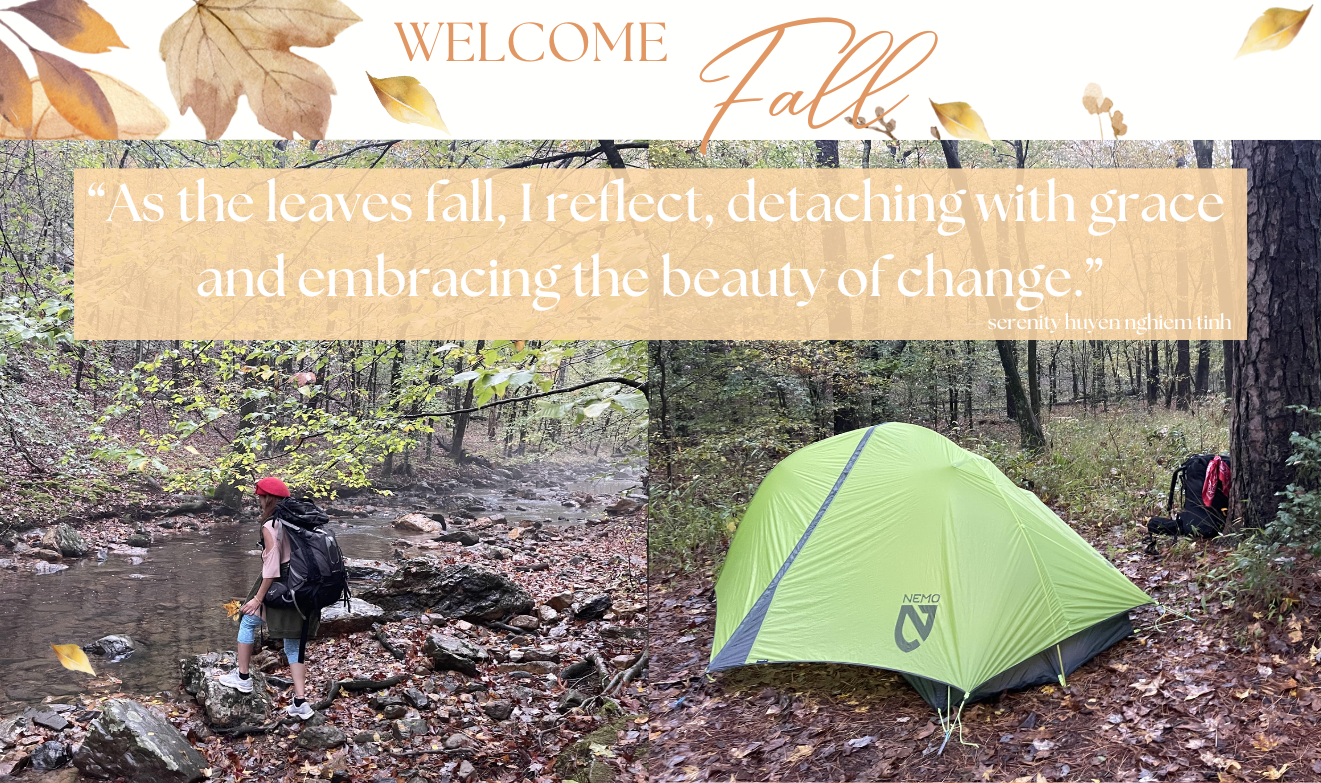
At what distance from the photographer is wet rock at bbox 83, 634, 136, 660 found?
4.45 metres

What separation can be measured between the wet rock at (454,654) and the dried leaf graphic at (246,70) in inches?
162

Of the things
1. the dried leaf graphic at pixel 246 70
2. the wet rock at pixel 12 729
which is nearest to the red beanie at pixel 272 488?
the wet rock at pixel 12 729

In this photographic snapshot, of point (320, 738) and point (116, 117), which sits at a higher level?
point (116, 117)

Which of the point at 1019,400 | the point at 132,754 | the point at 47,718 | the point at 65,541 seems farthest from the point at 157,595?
the point at 1019,400

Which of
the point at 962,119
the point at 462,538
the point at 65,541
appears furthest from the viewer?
the point at 462,538

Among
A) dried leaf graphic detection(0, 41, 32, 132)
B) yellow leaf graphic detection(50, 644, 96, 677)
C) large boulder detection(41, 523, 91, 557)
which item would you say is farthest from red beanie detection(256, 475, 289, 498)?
dried leaf graphic detection(0, 41, 32, 132)

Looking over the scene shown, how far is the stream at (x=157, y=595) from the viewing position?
429cm

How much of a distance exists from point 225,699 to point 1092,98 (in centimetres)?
519

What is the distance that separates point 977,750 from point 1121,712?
0.62m

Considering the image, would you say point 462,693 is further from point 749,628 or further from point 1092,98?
point 1092,98

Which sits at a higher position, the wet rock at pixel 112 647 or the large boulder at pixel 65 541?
the large boulder at pixel 65 541

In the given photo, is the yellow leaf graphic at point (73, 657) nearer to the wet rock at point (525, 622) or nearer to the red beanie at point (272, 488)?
the red beanie at point (272, 488)

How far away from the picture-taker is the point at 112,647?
14.8ft

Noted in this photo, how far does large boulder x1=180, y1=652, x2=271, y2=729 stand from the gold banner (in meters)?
1.92
